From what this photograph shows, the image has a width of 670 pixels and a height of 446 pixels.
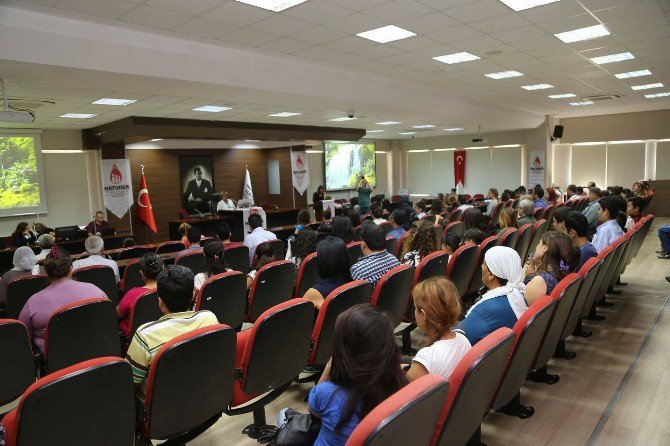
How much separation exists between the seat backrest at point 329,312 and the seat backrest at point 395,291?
19 centimetres

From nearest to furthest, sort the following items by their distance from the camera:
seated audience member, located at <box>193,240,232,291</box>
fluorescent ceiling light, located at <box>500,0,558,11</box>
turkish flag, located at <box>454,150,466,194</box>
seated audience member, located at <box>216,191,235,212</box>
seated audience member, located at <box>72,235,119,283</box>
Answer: seated audience member, located at <box>193,240,232,291</box>, fluorescent ceiling light, located at <box>500,0,558,11</box>, seated audience member, located at <box>72,235,119,283</box>, seated audience member, located at <box>216,191,235,212</box>, turkish flag, located at <box>454,150,466,194</box>

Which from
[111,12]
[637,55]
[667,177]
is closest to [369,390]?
[111,12]

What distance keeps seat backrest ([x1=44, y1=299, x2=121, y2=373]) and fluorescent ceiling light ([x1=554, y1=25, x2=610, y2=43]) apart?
242 inches

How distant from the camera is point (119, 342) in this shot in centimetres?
313

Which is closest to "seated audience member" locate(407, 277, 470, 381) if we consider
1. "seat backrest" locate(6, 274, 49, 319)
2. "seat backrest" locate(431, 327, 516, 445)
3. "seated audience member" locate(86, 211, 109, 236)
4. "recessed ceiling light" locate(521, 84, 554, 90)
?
"seat backrest" locate(431, 327, 516, 445)

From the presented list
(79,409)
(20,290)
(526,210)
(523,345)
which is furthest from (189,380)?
(526,210)

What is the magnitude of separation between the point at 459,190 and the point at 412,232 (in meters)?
15.1

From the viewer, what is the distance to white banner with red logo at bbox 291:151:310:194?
45.6 ft

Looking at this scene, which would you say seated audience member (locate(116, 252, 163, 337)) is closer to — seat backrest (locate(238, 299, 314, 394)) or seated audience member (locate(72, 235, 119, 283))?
seat backrest (locate(238, 299, 314, 394))

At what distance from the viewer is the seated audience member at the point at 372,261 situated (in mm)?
3562

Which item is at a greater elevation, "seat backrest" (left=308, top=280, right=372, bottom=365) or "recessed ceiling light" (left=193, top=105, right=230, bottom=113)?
"recessed ceiling light" (left=193, top=105, right=230, bottom=113)

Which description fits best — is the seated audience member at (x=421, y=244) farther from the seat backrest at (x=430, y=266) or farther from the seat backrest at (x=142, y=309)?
the seat backrest at (x=142, y=309)

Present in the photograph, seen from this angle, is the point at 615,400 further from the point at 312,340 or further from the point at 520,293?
the point at 312,340

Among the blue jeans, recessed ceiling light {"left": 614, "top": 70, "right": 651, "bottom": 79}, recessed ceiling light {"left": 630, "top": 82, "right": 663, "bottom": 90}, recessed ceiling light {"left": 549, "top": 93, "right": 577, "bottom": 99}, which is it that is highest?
recessed ceiling light {"left": 549, "top": 93, "right": 577, "bottom": 99}
